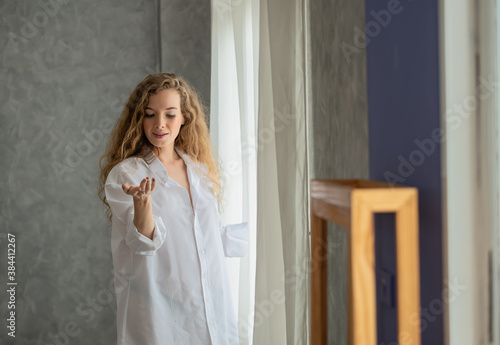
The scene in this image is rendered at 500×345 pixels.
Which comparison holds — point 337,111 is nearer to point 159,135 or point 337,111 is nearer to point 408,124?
point 408,124

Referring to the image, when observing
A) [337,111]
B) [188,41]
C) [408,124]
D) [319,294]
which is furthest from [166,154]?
[188,41]

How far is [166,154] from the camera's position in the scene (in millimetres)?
2043

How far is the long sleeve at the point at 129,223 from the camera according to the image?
5.67 ft

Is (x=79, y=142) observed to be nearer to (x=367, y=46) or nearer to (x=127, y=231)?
(x=127, y=231)

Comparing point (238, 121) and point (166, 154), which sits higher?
point (238, 121)

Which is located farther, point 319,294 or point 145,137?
point 145,137

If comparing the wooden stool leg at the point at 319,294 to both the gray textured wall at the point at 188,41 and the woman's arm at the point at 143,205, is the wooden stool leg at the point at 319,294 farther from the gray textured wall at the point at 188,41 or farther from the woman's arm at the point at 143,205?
the gray textured wall at the point at 188,41

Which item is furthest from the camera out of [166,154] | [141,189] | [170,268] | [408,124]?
[166,154]

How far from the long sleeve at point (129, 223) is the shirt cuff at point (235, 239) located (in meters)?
0.32

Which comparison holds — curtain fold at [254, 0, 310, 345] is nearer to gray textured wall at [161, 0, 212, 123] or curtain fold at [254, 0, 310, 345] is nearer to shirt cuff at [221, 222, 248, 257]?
shirt cuff at [221, 222, 248, 257]

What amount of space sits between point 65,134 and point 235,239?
1923 mm

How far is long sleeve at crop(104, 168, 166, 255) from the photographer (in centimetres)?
173

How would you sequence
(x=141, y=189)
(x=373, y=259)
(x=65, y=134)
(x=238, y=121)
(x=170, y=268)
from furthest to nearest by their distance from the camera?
(x=65, y=134) → (x=238, y=121) → (x=170, y=268) → (x=141, y=189) → (x=373, y=259)

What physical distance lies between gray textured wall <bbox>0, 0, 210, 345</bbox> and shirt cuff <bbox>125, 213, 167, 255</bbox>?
6.33 feet
